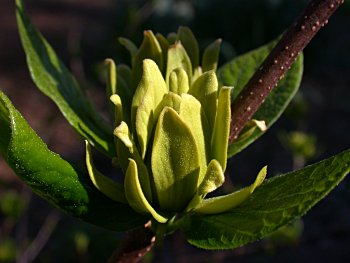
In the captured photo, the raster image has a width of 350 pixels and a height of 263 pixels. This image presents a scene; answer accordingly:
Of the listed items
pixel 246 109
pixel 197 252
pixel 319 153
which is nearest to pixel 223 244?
pixel 246 109

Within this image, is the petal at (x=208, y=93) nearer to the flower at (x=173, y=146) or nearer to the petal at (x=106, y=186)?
the flower at (x=173, y=146)

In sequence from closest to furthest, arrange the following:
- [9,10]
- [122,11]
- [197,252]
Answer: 1. [197,252]
2. [122,11]
3. [9,10]

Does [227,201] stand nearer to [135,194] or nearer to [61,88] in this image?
[135,194]

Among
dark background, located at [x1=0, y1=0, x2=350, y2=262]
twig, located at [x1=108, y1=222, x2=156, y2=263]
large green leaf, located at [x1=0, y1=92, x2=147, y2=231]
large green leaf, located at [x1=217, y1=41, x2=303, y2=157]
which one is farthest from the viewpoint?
dark background, located at [x1=0, y1=0, x2=350, y2=262]

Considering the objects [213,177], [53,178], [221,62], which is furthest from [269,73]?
[221,62]

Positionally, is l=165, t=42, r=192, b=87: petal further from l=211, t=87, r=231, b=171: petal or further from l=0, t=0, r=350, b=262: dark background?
l=0, t=0, r=350, b=262: dark background

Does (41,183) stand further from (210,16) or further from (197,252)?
(210,16)

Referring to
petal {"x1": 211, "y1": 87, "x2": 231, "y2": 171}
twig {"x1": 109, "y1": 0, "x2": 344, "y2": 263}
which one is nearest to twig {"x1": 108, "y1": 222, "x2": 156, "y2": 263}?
twig {"x1": 109, "y1": 0, "x2": 344, "y2": 263}
